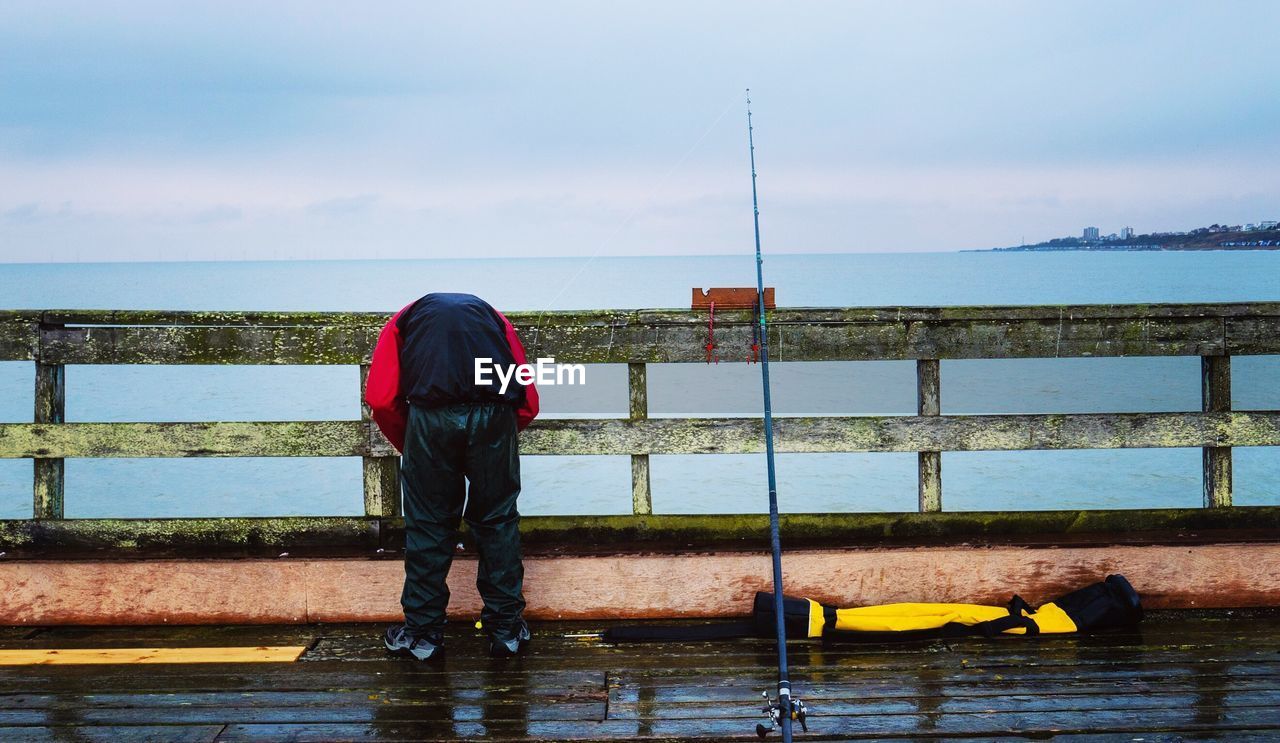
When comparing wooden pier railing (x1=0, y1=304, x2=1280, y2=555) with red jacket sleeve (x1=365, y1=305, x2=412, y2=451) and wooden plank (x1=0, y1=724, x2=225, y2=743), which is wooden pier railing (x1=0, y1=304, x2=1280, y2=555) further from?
wooden plank (x1=0, y1=724, x2=225, y2=743)

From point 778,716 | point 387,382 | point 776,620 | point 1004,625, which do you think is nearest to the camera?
point 778,716

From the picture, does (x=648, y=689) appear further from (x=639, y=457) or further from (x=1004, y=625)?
(x=1004, y=625)

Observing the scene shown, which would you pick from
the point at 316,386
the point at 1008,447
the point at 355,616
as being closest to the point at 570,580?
the point at 355,616

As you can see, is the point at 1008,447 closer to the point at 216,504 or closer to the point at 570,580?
the point at 570,580

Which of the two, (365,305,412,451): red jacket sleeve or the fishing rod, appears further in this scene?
(365,305,412,451): red jacket sleeve

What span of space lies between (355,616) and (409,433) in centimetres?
92

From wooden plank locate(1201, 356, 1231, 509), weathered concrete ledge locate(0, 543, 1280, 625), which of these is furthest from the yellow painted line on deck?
wooden plank locate(1201, 356, 1231, 509)

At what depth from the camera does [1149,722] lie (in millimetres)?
3264

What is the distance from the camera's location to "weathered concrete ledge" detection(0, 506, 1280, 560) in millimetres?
4488

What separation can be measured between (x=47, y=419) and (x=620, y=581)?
7.91ft

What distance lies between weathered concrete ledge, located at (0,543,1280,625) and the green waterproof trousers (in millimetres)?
309

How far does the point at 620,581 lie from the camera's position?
14.3 ft

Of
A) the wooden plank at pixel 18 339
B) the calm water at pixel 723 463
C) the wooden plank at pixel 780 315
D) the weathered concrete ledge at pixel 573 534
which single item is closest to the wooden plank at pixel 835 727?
the weathered concrete ledge at pixel 573 534

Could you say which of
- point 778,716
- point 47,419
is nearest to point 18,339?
point 47,419
